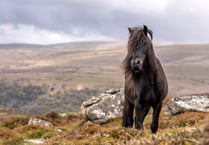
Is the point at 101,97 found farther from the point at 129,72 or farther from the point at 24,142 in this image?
the point at 129,72

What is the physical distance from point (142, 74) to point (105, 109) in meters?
17.4

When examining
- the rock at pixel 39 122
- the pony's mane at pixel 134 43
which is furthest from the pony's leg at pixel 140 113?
the rock at pixel 39 122

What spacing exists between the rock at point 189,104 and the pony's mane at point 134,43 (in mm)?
16138

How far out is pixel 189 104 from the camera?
102ft

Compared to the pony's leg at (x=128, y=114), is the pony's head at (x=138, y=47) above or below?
above

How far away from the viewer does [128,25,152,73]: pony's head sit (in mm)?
14547

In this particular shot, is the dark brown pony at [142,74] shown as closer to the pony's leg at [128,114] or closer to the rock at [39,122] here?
the pony's leg at [128,114]

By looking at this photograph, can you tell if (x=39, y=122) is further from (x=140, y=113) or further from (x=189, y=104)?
(x=140, y=113)

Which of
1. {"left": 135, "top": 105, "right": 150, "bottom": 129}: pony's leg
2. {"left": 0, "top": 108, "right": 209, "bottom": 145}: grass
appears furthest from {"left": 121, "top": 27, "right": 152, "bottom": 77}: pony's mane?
{"left": 0, "top": 108, "right": 209, "bottom": 145}: grass

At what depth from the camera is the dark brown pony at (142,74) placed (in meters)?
14.7

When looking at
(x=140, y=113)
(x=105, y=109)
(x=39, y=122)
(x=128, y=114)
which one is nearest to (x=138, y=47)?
(x=140, y=113)

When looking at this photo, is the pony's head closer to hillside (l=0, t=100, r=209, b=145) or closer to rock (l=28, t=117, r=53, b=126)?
hillside (l=0, t=100, r=209, b=145)

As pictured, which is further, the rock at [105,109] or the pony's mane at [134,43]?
the rock at [105,109]

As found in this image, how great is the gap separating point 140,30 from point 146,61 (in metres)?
1.02
